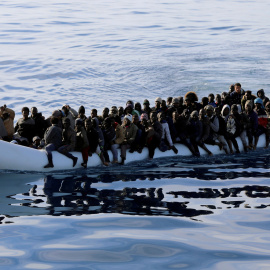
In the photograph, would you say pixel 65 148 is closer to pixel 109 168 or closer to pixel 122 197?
pixel 109 168

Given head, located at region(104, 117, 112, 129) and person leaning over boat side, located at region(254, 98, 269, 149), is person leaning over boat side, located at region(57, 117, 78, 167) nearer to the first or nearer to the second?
head, located at region(104, 117, 112, 129)

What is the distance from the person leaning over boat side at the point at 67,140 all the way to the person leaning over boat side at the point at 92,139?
0.44m

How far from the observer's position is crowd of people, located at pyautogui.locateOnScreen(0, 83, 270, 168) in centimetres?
1545

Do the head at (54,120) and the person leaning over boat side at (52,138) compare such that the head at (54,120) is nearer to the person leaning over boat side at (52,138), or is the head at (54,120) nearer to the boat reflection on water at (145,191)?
the person leaning over boat side at (52,138)

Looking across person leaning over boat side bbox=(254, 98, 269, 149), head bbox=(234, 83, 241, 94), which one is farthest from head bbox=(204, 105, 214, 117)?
head bbox=(234, 83, 241, 94)

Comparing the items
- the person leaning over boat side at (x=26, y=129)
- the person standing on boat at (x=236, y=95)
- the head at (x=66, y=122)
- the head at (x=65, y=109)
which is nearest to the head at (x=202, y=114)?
the person standing on boat at (x=236, y=95)

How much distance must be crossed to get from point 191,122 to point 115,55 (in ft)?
88.3

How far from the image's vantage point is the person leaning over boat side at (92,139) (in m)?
15.4

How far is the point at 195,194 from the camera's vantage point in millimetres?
13422

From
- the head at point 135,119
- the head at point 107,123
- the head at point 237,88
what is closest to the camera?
the head at point 107,123

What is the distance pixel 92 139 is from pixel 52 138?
1093 millimetres

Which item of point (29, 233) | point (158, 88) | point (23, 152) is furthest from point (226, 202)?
point (158, 88)

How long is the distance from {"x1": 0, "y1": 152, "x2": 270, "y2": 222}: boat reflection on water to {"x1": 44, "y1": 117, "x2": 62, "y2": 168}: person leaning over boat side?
59 centimetres

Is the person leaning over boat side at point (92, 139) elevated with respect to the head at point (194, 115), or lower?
lower
